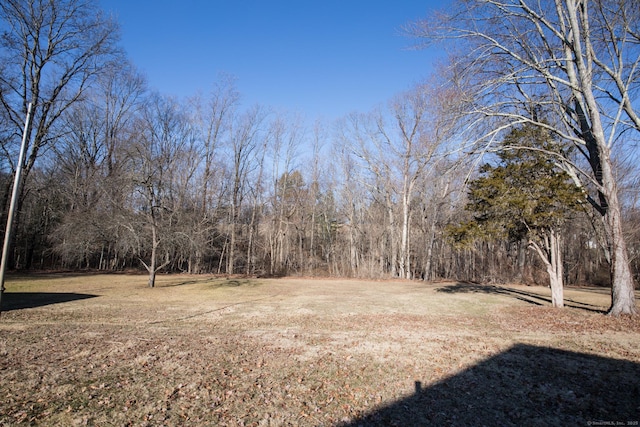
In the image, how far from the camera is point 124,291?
1452 cm

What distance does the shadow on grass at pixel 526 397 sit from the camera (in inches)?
152

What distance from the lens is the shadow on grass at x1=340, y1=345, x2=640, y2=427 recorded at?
12.7ft

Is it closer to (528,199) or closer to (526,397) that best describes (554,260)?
(528,199)

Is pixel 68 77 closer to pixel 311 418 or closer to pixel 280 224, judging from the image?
pixel 280 224

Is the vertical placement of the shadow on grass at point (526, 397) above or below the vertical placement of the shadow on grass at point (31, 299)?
above

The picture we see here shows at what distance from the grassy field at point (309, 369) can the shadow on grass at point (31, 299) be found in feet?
1.31

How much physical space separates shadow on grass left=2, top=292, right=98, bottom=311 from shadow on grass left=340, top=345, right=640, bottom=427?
11311 mm

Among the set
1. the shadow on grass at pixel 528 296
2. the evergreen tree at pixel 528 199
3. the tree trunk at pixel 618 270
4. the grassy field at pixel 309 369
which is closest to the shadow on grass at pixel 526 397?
the grassy field at pixel 309 369

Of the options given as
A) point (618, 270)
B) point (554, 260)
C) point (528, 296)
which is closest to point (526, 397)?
point (618, 270)

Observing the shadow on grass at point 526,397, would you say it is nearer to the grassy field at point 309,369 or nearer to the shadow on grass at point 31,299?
the grassy field at point 309,369

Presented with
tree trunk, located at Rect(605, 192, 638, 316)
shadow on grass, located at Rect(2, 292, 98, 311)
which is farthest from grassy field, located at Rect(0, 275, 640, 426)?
tree trunk, located at Rect(605, 192, 638, 316)

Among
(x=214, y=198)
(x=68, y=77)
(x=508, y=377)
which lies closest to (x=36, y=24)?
(x=68, y=77)

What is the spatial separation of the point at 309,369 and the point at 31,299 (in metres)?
11.4

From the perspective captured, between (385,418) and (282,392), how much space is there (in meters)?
1.41
